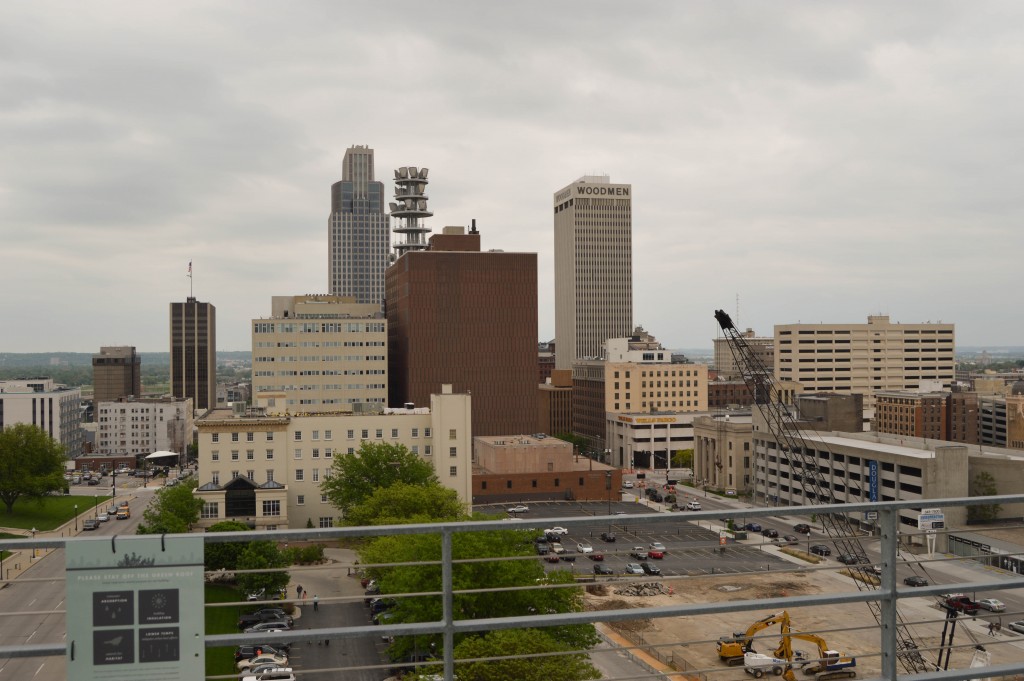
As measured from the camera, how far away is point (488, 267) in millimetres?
86750

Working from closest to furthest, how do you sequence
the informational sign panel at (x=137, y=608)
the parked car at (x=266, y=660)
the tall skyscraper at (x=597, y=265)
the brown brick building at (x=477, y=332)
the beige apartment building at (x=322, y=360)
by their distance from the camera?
the informational sign panel at (x=137, y=608) < the parked car at (x=266, y=660) < the beige apartment building at (x=322, y=360) < the brown brick building at (x=477, y=332) < the tall skyscraper at (x=597, y=265)

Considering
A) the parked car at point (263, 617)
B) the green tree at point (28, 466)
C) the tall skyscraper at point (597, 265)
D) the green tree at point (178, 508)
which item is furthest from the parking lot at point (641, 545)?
the tall skyscraper at point (597, 265)

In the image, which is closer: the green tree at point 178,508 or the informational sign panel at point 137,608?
the informational sign panel at point 137,608

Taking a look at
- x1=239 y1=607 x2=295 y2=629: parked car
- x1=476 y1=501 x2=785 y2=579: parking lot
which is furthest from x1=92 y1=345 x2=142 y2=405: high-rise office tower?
x1=239 y1=607 x2=295 y2=629: parked car

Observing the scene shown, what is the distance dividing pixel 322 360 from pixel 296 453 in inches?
1234

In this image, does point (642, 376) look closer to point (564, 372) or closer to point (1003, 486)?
point (564, 372)

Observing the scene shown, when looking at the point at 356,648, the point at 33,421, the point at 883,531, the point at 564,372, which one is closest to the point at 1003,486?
the point at 356,648

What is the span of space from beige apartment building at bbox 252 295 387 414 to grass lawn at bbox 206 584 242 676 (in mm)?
42450

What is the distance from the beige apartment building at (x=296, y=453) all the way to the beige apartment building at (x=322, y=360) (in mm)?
25600

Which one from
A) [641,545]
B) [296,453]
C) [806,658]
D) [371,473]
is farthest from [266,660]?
[641,545]

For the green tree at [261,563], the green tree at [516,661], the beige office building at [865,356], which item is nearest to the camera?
the green tree at [516,661]

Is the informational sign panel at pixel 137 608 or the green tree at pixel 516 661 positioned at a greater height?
the informational sign panel at pixel 137 608

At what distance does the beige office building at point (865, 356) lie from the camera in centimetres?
12000

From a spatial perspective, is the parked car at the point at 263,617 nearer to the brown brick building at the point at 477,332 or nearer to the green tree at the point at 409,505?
the green tree at the point at 409,505
